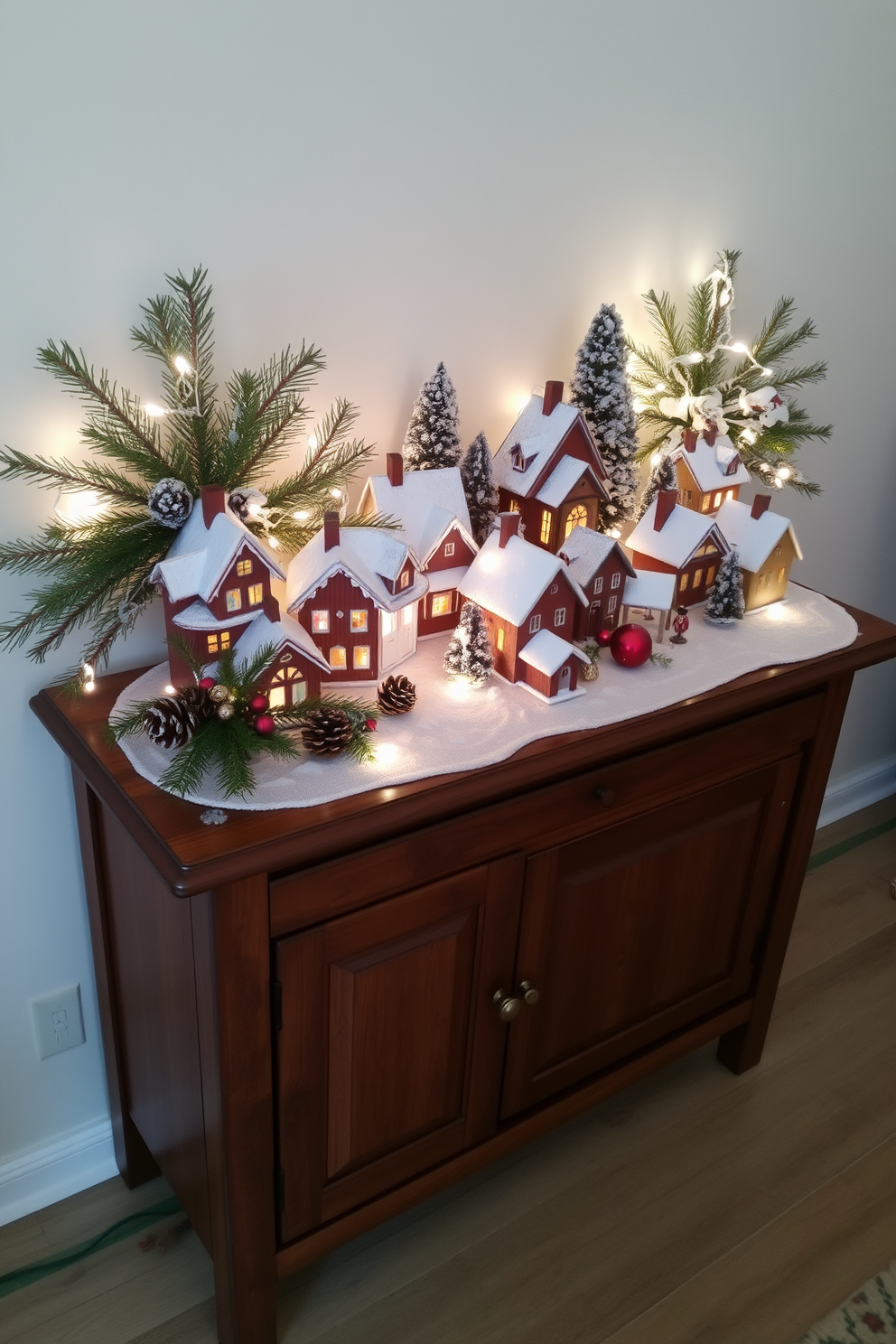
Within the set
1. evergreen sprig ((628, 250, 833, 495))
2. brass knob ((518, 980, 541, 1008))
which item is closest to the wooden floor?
brass knob ((518, 980, 541, 1008))

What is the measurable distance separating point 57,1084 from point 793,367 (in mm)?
1679

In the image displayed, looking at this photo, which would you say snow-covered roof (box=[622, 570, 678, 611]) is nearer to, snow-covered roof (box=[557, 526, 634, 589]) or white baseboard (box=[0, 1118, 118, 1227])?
snow-covered roof (box=[557, 526, 634, 589])

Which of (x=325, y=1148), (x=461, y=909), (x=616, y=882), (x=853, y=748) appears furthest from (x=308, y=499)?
(x=853, y=748)

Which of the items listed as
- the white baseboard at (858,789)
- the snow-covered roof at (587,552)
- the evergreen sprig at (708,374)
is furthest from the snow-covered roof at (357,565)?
the white baseboard at (858,789)

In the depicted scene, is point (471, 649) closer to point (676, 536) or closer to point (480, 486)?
point (480, 486)

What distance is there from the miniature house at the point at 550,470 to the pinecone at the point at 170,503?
19.1 inches

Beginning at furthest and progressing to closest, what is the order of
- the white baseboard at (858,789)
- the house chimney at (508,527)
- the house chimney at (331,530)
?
the white baseboard at (858,789)
the house chimney at (508,527)
the house chimney at (331,530)

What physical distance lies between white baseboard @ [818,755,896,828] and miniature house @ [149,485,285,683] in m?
1.78

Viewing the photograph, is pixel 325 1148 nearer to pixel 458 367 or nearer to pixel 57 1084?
pixel 57 1084

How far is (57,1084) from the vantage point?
158cm

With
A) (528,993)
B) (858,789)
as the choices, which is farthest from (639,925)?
(858,789)

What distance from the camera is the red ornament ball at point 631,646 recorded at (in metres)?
1.37

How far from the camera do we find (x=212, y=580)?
44.2 inches

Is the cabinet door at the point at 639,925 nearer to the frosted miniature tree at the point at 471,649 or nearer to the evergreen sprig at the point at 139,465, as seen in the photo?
the frosted miniature tree at the point at 471,649
